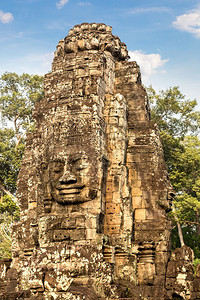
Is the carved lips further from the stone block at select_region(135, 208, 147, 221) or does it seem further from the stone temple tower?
the stone block at select_region(135, 208, 147, 221)

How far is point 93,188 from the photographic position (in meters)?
10.3

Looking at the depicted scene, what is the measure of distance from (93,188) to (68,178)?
67 cm

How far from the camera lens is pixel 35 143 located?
42.3 ft

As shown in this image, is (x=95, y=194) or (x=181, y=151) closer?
(x=95, y=194)

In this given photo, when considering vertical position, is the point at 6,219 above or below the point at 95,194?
above

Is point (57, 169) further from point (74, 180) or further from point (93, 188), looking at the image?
point (93, 188)

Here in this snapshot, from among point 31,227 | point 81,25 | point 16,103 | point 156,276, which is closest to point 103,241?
point 156,276

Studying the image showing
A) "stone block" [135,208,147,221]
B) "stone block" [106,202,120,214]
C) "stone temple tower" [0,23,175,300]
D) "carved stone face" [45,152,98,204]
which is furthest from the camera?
"stone block" [135,208,147,221]

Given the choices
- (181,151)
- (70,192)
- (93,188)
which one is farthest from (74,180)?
(181,151)

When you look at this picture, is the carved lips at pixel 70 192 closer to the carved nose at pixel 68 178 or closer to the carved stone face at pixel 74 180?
the carved stone face at pixel 74 180

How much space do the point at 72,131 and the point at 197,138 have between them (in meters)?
13.9

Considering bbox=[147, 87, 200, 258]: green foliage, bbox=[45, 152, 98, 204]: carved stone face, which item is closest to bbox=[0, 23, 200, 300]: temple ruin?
bbox=[45, 152, 98, 204]: carved stone face

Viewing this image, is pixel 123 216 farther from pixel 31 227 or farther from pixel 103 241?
pixel 31 227

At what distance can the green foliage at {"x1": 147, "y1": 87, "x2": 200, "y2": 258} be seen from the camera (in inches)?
814
